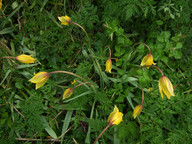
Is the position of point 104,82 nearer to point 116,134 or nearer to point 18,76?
point 116,134

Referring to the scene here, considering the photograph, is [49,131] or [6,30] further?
[6,30]

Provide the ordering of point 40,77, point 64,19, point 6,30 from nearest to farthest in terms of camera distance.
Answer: point 40,77
point 64,19
point 6,30

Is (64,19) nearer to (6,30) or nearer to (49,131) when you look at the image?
(6,30)

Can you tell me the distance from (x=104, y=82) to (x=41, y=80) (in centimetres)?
64

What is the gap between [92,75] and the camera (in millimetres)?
1591

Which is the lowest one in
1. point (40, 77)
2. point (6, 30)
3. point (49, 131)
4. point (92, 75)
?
point (49, 131)

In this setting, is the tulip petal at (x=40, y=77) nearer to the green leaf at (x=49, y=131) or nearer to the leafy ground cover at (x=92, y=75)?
the leafy ground cover at (x=92, y=75)

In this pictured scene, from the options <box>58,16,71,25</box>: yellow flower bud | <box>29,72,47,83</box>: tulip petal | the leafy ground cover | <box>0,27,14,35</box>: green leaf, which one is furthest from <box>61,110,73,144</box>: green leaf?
<box>0,27,14,35</box>: green leaf

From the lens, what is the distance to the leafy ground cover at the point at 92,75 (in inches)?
52.5

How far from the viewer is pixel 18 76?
1556 millimetres

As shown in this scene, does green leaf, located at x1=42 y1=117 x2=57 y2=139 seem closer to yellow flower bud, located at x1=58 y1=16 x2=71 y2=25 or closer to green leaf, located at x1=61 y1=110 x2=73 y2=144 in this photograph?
green leaf, located at x1=61 y1=110 x2=73 y2=144

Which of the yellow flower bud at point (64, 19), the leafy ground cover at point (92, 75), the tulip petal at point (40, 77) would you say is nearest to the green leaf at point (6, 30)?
the leafy ground cover at point (92, 75)

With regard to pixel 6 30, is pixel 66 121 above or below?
below

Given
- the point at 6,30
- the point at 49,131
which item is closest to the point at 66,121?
the point at 49,131
